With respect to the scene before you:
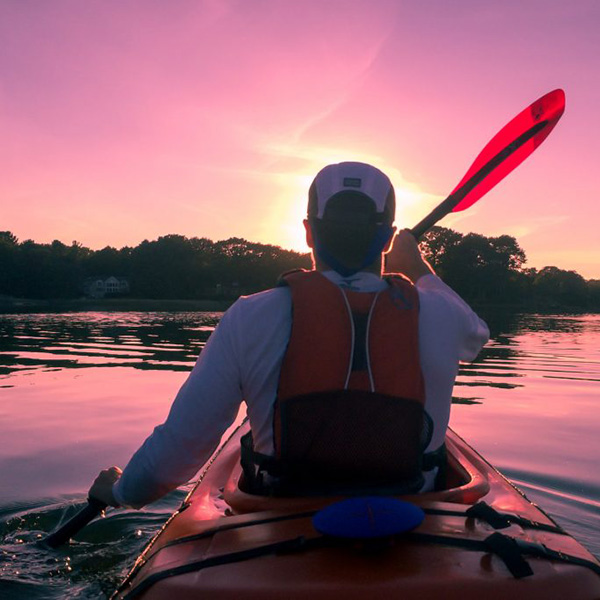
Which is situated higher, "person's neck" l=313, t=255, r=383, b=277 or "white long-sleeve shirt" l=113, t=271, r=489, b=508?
"person's neck" l=313, t=255, r=383, b=277

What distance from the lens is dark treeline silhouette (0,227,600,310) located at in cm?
7462

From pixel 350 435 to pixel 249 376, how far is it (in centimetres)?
33

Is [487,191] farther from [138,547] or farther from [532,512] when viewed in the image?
[138,547]

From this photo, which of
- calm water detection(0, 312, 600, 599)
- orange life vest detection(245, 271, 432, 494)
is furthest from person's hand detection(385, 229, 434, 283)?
calm water detection(0, 312, 600, 599)

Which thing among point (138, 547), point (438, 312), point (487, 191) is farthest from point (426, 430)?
point (487, 191)

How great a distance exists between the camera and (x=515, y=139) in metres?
4.08

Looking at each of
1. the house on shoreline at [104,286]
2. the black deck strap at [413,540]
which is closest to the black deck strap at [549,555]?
the black deck strap at [413,540]

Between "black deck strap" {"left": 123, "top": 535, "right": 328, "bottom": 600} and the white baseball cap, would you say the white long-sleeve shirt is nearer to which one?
the white baseball cap

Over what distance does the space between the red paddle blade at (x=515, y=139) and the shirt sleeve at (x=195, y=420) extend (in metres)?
2.75

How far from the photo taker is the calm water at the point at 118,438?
3277 mm

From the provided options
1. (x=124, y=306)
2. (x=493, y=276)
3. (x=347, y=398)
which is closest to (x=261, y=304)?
(x=347, y=398)

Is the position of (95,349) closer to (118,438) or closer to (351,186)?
(118,438)

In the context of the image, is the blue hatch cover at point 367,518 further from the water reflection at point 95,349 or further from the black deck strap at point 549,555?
the water reflection at point 95,349

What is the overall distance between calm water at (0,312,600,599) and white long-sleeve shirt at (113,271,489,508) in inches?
54.3
